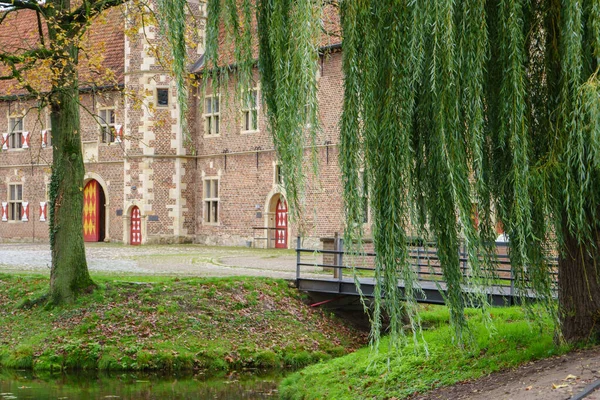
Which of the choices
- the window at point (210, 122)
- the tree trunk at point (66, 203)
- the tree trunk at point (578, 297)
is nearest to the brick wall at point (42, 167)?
the window at point (210, 122)

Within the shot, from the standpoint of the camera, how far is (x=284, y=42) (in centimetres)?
700

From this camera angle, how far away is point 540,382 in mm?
7074

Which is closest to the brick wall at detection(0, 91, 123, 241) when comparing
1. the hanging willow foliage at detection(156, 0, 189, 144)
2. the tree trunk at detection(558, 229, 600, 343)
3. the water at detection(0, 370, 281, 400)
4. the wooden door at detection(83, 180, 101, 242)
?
the wooden door at detection(83, 180, 101, 242)

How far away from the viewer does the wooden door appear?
3166cm

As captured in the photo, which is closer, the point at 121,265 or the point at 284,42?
the point at 284,42

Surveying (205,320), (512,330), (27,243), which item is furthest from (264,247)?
(512,330)

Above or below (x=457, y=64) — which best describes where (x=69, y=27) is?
above

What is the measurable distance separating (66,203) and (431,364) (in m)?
7.33

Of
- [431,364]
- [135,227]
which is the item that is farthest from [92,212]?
[431,364]

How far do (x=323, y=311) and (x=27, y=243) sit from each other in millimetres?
18708

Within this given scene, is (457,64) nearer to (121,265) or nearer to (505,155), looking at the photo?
(505,155)

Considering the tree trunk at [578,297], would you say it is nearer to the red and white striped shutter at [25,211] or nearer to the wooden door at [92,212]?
the wooden door at [92,212]

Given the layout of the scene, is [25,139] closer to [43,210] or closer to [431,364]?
[43,210]

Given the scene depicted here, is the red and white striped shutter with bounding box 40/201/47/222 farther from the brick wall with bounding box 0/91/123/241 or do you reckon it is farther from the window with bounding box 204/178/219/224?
the window with bounding box 204/178/219/224
